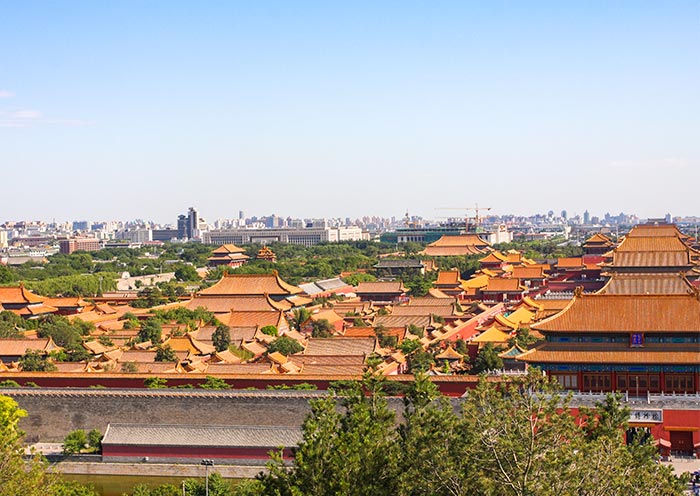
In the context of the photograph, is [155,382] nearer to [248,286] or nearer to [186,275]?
[248,286]

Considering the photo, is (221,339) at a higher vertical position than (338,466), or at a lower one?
lower

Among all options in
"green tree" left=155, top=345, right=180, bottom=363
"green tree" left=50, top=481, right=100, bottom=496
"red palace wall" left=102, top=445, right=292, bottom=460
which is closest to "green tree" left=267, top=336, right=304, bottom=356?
"green tree" left=155, top=345, right=180, bottom=363

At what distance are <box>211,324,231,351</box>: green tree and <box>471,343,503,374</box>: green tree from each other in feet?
26.9

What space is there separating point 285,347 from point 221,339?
221cm

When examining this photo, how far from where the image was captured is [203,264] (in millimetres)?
82875

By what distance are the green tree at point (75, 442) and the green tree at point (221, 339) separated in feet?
28.1

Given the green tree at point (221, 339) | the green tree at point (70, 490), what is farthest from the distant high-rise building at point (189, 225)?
the green tree at point (70, 490)

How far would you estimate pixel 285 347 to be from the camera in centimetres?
3212

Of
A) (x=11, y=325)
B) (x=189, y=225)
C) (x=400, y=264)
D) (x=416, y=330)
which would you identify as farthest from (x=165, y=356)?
(x=189, y=225)

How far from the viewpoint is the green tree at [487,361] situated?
27.9 meters

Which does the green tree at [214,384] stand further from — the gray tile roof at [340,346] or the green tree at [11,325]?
the green tree at [11,325]

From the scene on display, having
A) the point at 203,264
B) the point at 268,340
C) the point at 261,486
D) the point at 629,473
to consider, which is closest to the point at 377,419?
the point at 261,486

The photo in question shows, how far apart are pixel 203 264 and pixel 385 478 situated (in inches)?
2773

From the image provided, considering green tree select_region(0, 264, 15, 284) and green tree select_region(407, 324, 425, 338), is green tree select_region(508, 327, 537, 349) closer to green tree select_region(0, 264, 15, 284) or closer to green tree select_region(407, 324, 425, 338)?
green tree select_region(407, 324, 425, 338)
